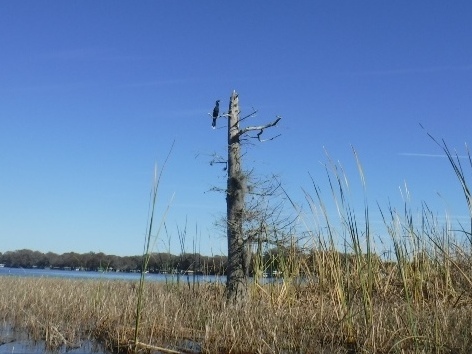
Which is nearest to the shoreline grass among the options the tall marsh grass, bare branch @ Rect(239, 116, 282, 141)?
the tall marsh grass

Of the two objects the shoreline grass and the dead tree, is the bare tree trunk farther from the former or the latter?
the shoreline grass

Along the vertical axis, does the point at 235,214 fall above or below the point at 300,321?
above

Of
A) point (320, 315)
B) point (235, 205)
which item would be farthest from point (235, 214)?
point (320, 315)

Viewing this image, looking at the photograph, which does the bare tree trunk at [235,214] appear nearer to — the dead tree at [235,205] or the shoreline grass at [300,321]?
the dead tree at [235,205]

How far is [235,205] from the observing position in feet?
35.7

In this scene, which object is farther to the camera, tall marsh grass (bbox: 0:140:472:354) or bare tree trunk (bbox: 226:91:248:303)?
bare tree trunk (bbox: 226:91:248:303)

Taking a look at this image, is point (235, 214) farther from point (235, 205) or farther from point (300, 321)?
point (300, 321)

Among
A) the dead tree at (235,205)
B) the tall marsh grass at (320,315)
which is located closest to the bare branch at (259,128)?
the dead tree at (235,205)

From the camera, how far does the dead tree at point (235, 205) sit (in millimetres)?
10430

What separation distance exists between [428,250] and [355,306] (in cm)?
248

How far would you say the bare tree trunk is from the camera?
10414 millimetres

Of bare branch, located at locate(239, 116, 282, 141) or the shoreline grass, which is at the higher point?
bare branch, located at locate(239, 116, 282, 141)

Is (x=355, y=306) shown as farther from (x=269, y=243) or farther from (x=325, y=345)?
(x=269, y=243)

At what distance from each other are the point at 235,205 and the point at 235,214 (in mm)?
176
